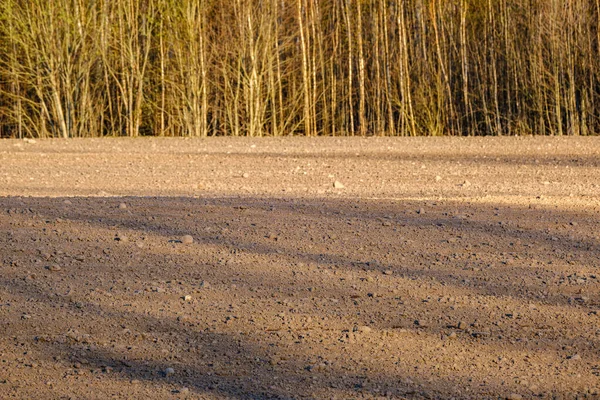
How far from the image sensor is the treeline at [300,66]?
54.4 feet

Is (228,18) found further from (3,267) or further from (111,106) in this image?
(3,267)

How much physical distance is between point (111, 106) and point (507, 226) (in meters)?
13.1

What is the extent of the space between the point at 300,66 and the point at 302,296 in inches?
544

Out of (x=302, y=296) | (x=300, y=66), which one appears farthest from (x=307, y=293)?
(x=300, y=66)

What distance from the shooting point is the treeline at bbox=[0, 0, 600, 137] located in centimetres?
1659

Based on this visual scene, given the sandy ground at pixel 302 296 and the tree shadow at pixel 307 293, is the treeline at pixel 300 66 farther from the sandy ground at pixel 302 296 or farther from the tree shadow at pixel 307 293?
the tree shadow at pixel 307 293

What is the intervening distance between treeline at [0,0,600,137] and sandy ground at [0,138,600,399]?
9.40 metres

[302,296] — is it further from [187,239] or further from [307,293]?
[187,239]

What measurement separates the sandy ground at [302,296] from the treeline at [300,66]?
9405 mm

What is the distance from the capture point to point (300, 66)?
17.8m

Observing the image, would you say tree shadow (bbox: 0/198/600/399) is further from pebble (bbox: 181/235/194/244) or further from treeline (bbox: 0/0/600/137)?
treeline (bbox: 0/0/600/137)

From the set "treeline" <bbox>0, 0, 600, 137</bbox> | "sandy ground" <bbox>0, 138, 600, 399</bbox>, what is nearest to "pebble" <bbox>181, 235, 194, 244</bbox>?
"sandy ground" <bbox>0, 138, 600, 399</bbox>

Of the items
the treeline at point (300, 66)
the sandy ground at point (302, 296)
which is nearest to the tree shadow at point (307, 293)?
the sandy ground at point (302, 296)

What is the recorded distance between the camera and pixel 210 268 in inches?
189
